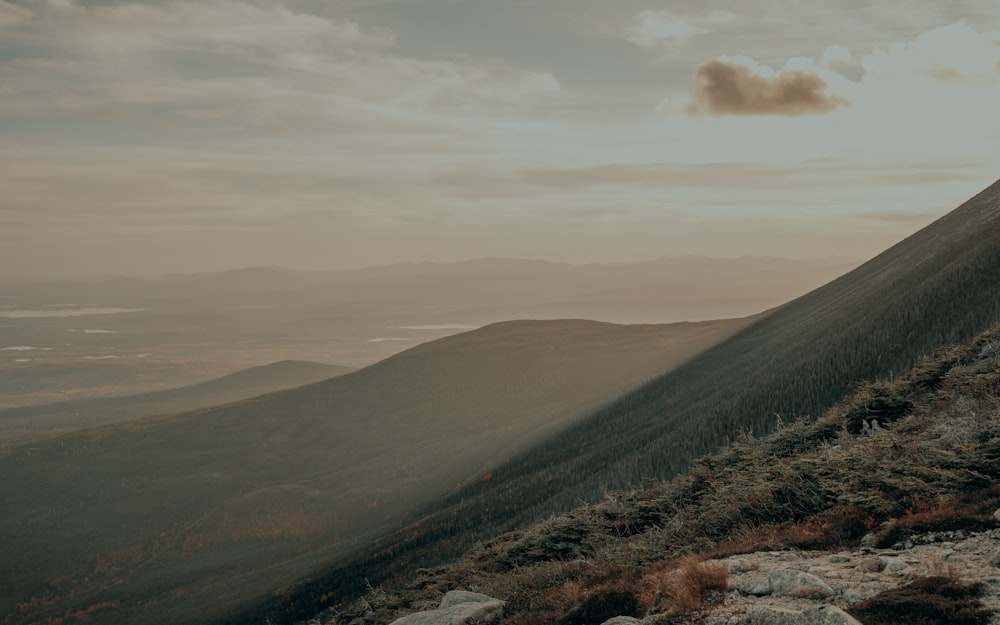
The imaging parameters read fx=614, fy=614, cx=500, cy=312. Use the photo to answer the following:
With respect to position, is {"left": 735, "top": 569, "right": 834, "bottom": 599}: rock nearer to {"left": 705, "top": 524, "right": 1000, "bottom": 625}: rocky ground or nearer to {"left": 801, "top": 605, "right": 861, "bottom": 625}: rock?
{"left": 705, "top": 524, "right": 1000, "bottom": 625}: rocky ground

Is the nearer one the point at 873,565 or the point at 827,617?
the point at 827,617

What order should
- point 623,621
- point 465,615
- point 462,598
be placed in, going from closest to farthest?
point 623,621 < point 465,615 < point 462,598

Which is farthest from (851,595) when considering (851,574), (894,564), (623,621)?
(623,621)

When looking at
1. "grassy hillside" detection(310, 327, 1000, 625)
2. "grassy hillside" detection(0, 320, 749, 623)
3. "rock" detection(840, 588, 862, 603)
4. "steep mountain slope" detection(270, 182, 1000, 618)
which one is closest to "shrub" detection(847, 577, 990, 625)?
"grassy hillside" detection(310, 327, 1000, 625)

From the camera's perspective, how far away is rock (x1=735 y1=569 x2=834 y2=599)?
10578mm

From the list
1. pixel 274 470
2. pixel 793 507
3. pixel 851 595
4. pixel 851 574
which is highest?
pixel 851 595

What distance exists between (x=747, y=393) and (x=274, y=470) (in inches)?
3978

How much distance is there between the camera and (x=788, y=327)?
275 ft

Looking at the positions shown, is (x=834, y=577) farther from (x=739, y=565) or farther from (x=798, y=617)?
(x=798, y=617)

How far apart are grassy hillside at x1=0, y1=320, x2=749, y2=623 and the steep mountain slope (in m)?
12.6

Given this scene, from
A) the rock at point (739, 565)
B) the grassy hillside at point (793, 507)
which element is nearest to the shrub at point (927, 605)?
the grassy hillside at point (793, 507)

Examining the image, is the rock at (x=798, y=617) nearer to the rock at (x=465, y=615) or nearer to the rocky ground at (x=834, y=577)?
the rocky ground at (x=834, y=577)

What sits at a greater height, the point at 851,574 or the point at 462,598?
the point at 851,574

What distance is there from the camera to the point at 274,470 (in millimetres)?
126312
